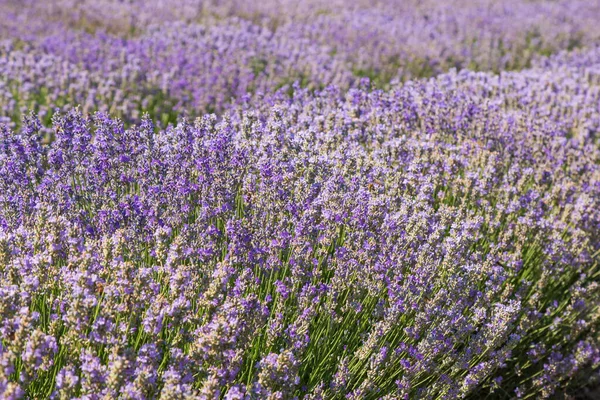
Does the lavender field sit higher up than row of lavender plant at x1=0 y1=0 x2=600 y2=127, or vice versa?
the lavender field

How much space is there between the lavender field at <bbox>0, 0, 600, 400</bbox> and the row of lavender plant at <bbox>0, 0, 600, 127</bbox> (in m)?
0.13

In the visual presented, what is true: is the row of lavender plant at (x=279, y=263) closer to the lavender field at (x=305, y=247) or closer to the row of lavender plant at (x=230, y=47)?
the lavender field at (x=305, y=247)

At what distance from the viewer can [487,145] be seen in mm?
4504

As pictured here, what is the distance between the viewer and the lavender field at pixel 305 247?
2.19m

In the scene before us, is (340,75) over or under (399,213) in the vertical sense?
under

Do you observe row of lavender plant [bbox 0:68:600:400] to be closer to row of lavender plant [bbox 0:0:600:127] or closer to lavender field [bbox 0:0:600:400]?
lavender field [bbox 0:0:600:400]

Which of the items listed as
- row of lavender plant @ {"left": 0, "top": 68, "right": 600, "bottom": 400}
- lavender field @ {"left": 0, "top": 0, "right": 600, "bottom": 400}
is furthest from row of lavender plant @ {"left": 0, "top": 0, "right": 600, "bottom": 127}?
row of lavender plant @ {"left": 0, "top": 68, "right": 600, "bottom": 400}

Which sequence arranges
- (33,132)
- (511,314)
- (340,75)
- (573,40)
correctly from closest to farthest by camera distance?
(511,314) → (33,132) → (340,75) → (573,40)

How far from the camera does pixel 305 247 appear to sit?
287 centimetres

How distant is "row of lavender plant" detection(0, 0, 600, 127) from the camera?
6293mm

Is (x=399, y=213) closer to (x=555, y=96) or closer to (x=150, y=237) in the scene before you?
(x=150, y=237)

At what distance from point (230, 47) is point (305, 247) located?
5429mm

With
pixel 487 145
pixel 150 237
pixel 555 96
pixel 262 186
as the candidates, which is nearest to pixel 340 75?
pixel 555 96

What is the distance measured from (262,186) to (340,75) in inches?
172
